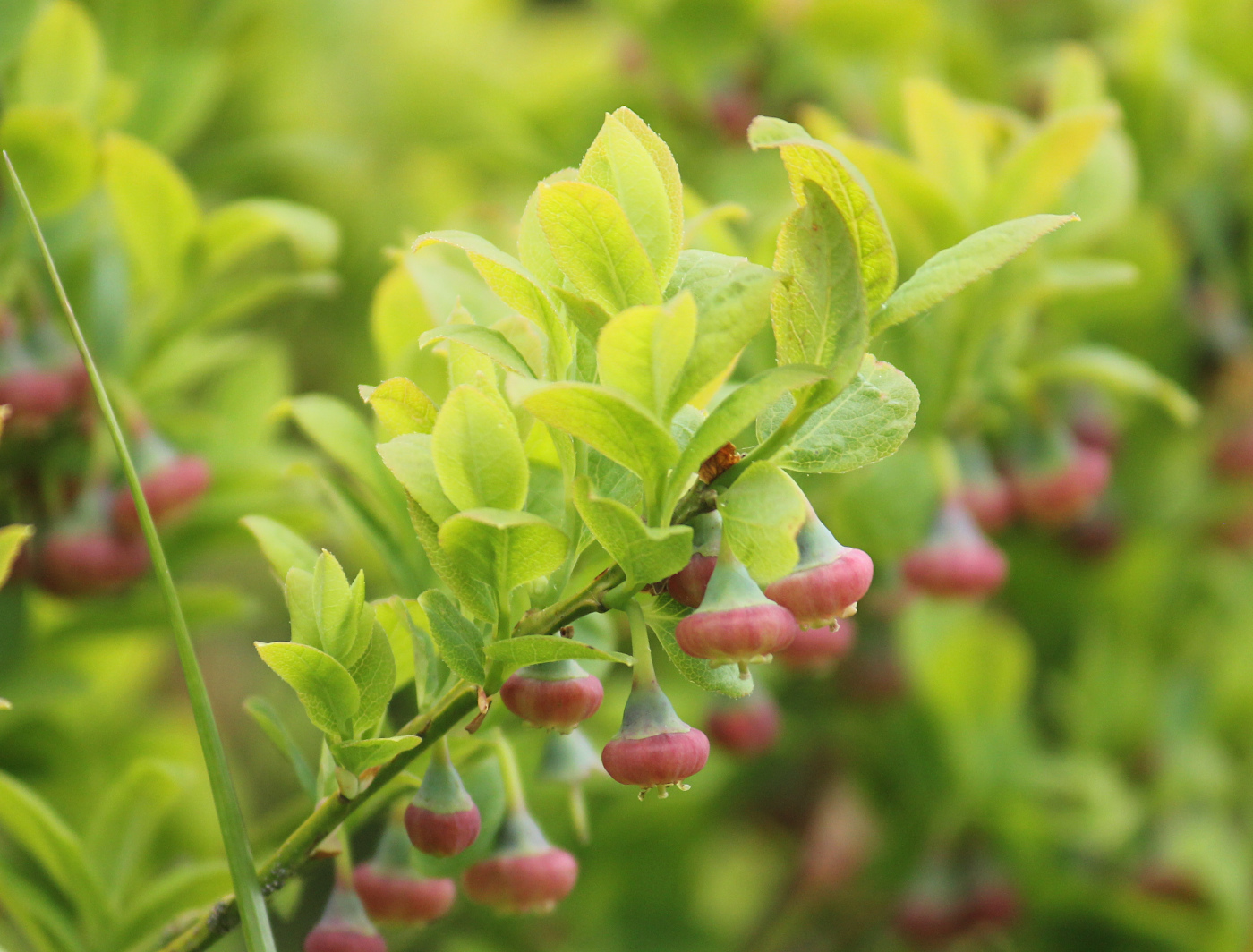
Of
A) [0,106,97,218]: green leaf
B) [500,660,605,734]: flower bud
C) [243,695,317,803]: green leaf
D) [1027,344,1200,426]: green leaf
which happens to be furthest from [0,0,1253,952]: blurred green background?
[500,660,605,734]: flower bud

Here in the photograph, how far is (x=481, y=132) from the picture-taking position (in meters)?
2.15

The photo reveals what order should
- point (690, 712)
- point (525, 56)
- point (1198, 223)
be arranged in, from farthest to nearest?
point (525, 56) < point (1198, 223) < point (690, 712)

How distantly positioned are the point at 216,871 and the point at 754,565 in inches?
20.2

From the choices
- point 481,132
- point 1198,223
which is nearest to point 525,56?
point 481,132

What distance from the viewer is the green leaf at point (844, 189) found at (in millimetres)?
510

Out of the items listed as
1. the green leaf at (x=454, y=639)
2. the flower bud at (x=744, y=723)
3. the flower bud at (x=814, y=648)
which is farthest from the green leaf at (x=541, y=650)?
the flower bud at (x=744, y=723)

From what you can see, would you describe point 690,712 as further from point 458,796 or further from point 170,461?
point 458,796

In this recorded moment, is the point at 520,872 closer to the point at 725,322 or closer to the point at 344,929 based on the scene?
the point at 344,929

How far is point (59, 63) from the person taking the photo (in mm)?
1030

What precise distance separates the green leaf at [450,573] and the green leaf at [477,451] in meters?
0.03

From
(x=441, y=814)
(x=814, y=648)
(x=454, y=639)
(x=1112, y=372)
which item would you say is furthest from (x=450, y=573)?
(x=1112, y=372)

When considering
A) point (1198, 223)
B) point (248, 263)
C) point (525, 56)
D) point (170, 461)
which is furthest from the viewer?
point (525, 56)

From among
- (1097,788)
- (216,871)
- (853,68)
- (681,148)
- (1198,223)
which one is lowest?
(1097,788)

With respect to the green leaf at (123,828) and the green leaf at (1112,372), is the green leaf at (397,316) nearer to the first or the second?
the green leaf at (123,828)
